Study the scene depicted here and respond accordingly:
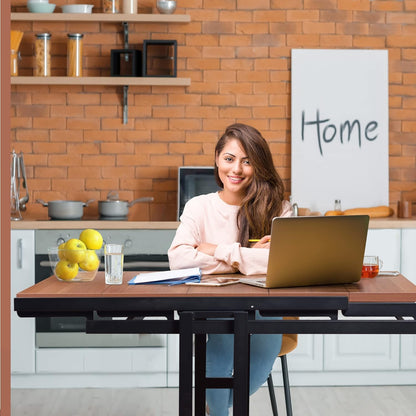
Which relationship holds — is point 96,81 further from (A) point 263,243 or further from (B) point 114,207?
(A) point 263,243

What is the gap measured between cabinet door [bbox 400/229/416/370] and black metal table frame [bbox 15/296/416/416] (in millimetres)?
2074

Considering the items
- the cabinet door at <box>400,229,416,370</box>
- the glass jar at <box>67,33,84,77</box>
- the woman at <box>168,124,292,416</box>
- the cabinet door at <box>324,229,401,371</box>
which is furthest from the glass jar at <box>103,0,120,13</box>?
the cabinet door at <box>400,229,416,370</box>

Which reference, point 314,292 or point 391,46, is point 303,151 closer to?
point 391,46

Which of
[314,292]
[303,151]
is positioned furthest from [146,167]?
[314,292]

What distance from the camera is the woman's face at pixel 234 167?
98.3 inches

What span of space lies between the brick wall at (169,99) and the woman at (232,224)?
1666 millimetres

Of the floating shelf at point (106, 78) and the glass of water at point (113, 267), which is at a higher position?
the floating shelf at point (106, 78)

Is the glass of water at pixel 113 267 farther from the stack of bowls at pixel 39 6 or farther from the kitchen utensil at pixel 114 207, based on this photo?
the stack of bowls at pixel 39 6

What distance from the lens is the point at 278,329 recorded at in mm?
1779

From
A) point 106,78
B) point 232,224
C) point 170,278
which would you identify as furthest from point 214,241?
point 106,78

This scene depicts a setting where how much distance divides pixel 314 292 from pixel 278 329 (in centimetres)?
14

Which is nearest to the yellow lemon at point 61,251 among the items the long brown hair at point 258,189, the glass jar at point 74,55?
the long brown hair at point 258,189

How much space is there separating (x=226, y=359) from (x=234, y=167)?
0.69 m

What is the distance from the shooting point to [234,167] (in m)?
2.50
